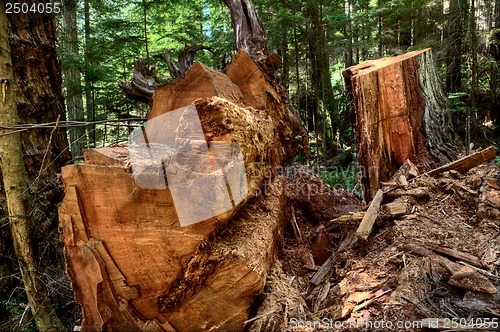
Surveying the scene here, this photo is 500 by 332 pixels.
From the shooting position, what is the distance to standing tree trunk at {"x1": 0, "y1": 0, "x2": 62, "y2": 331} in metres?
2.45

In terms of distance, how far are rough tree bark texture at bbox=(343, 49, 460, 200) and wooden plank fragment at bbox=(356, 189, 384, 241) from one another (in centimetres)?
Result: 92

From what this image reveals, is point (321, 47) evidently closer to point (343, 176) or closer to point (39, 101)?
point (343, 176)

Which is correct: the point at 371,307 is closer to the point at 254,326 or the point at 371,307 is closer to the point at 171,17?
→ the point at 254,326

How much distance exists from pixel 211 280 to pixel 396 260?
136 cm

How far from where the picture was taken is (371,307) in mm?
1917

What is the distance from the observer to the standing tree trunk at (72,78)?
641cm

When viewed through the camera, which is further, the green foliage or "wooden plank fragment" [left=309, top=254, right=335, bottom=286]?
the green foliage

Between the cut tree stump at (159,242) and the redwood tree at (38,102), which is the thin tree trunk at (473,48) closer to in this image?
the cut tree stump at (159,242)

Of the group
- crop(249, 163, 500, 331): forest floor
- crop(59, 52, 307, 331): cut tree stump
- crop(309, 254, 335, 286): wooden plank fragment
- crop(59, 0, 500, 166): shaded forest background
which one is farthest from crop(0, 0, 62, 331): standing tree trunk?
crop(59, 0, 500, 166): shaded forest background

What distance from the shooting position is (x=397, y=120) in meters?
3.49

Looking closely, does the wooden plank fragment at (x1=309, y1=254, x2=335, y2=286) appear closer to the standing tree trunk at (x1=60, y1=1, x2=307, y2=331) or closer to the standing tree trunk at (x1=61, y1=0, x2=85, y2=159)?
the standing tree trunk at (x1=60, y1=1, x2=307, y2=331)

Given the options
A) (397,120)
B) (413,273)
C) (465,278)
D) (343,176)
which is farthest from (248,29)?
(343,176)

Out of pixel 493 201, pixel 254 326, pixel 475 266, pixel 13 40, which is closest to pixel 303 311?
pixel 254 326

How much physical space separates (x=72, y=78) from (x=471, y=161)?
9.42 metres
